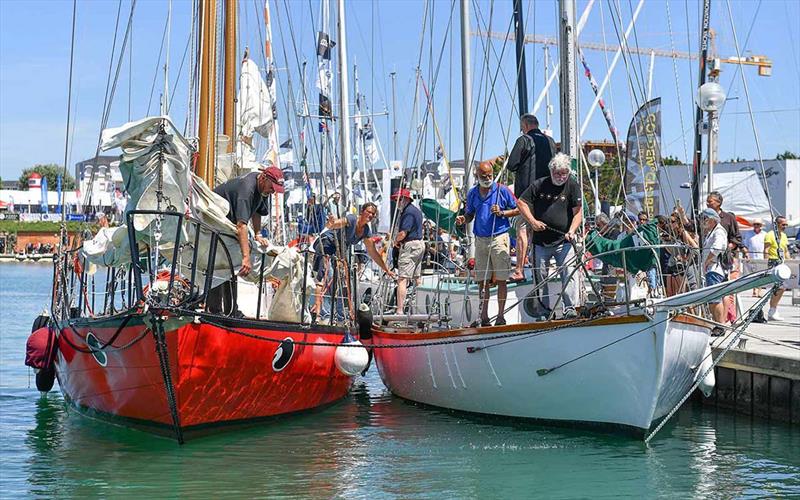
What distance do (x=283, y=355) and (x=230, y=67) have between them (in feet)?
22.1

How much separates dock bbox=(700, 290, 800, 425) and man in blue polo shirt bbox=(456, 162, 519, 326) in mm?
2615

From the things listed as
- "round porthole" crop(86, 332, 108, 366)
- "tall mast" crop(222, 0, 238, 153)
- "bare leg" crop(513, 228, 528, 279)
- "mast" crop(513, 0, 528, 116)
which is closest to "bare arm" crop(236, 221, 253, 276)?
"round porthole" crop(86, 332, 108, 366)

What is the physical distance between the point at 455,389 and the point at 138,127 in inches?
195

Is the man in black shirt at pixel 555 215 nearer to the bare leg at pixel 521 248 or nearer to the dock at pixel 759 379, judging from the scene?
the bare leg at pixel 521 248

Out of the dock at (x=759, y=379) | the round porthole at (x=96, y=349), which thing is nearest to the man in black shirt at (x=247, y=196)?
the round porthole at (x=96, y=349)

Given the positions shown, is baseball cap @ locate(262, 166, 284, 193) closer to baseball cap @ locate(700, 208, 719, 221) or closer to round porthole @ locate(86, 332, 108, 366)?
round porthole @ locate(86, 332, 108, 366)

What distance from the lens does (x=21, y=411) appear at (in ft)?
51.9

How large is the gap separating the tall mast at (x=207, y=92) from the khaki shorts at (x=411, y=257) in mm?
3204

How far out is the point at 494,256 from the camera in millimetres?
13758

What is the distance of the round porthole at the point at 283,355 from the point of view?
1311 cm

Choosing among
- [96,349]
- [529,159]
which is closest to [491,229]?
[529,159]

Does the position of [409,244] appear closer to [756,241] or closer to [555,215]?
[555,215]

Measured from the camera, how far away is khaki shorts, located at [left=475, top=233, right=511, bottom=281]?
1369 centimetres

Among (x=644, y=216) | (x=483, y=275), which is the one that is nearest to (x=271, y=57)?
A: (x=644, y=216)
